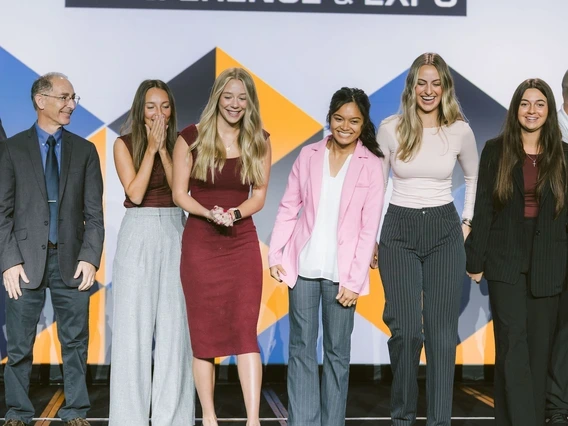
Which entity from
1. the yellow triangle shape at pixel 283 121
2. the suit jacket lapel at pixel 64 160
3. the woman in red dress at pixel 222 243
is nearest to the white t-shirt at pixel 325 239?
the woman in red dress at pixel 222 243

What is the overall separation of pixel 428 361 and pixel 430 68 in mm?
1432

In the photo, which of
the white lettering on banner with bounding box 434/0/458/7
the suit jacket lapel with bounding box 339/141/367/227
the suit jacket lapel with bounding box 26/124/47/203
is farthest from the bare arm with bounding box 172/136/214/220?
the white lettering on banner with bounding box 434/0/458/7

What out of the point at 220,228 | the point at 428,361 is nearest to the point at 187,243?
the point at 220,228

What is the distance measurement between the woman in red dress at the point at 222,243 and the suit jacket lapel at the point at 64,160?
0.74m

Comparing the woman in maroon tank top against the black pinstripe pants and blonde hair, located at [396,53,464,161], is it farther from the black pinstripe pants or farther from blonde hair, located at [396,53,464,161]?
blonde hair, located at [396,53,464,161]

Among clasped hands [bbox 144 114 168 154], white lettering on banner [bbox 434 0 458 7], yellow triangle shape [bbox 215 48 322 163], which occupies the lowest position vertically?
clasped hands [bbox 144 114 168 154]

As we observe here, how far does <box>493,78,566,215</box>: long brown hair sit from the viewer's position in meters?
3.90

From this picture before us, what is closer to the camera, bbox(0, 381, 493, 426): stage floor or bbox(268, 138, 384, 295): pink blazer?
bbox(268, 138, 384, 295): pink blazer

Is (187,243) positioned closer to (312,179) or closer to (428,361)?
(312,179)

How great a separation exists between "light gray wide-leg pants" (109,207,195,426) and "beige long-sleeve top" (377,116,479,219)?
116 centimetres

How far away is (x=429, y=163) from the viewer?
398cm

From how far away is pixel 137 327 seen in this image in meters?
4.02

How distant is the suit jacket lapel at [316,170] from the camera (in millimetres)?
3912

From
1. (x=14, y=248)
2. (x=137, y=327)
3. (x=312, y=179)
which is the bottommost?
(x=137, y=327)
